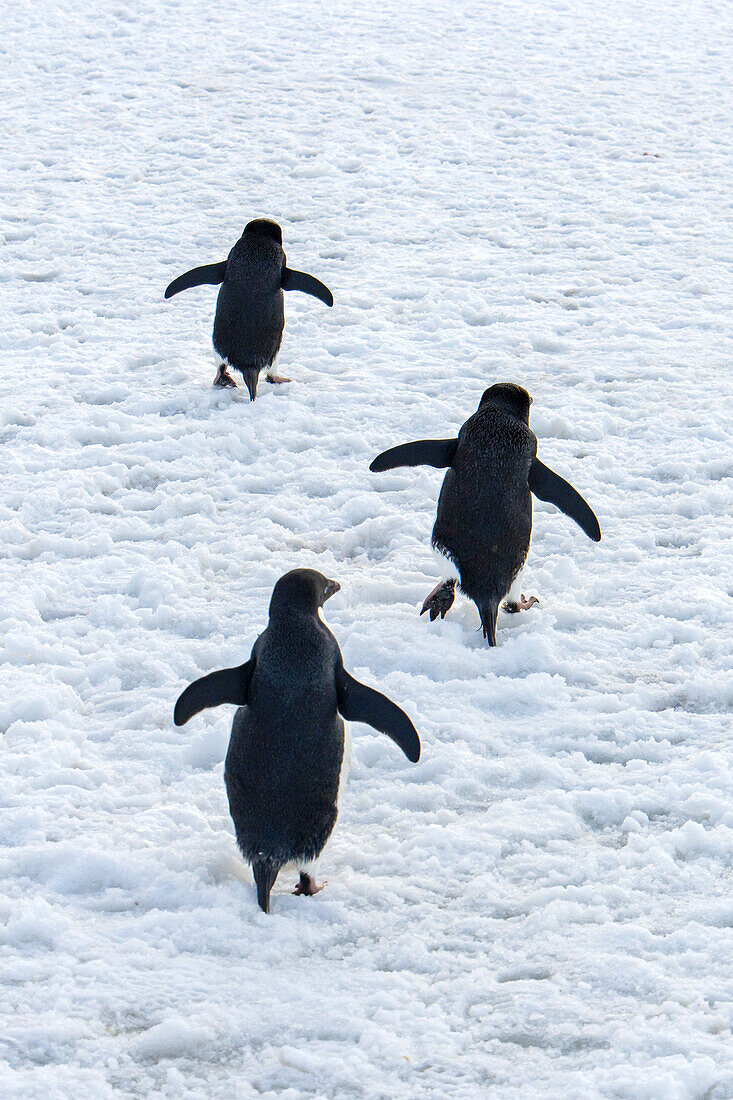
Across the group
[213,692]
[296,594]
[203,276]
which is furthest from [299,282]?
[213,692]

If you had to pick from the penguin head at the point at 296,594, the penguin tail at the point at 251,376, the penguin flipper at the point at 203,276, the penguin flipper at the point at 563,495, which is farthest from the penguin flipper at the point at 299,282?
the penguin head at the point at 296,594

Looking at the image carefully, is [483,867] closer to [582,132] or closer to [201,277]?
[201,277]

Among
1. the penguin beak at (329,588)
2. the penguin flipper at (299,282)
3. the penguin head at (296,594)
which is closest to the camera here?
the penguin head at (296,594)

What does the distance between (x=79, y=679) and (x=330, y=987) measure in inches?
46.5

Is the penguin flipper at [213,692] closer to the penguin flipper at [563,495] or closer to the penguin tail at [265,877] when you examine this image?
the penguin tail at [265,877]

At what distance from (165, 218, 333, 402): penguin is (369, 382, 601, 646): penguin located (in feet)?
4.52

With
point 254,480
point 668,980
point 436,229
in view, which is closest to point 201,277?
point 254,480

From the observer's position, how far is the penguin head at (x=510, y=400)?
306 cm

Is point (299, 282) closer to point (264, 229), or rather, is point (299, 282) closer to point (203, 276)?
point (264, 229)

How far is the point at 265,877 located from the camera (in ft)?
6.89

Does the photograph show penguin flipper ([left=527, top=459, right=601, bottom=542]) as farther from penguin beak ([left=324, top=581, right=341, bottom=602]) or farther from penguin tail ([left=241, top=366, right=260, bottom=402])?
penguin tail ([left=241, top=366, right=260, bottom=402])

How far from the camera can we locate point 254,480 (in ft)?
12.3

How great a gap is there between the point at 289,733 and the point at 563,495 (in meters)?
1.29

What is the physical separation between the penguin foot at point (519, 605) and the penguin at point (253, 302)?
63.8 inches
